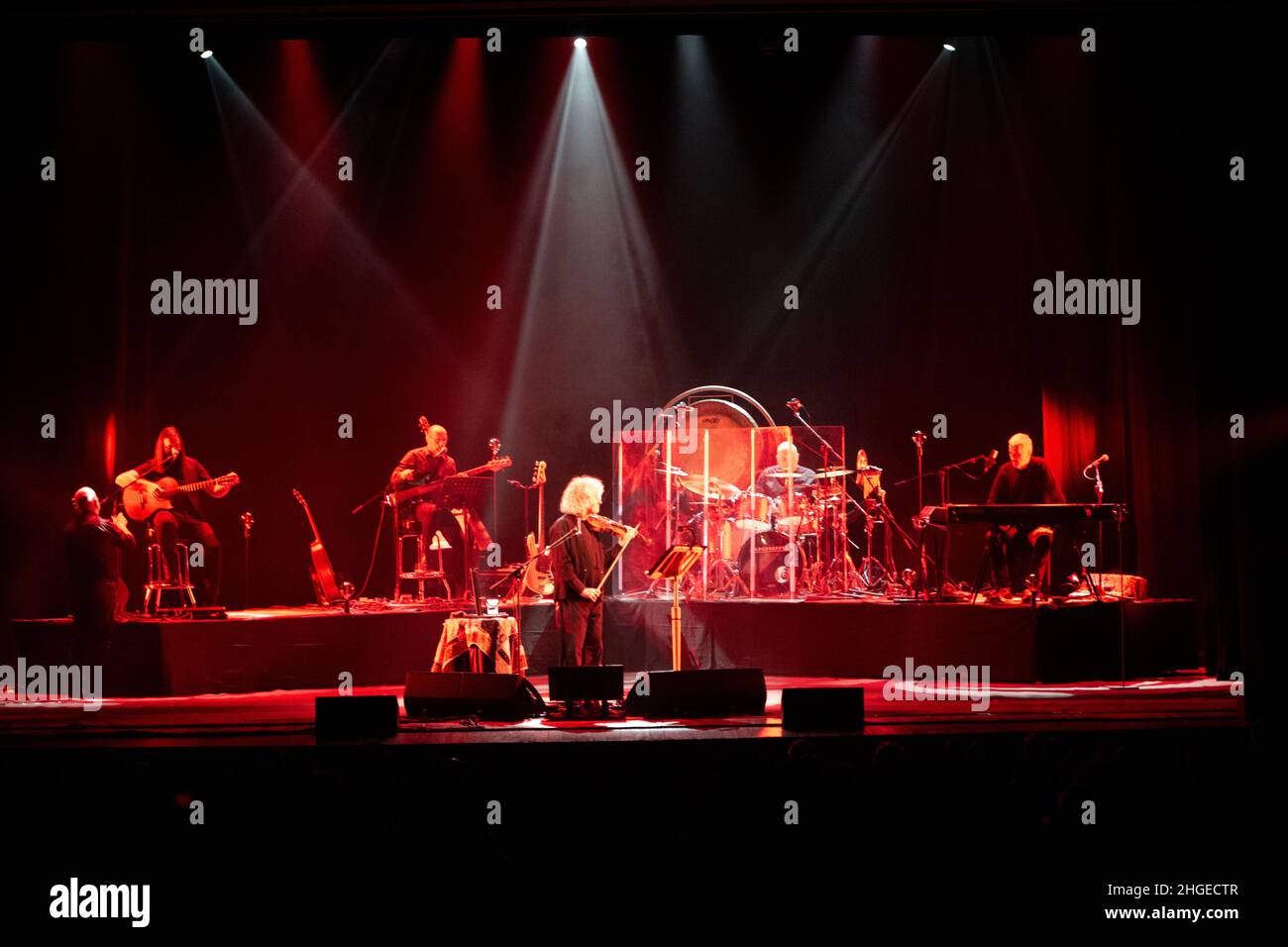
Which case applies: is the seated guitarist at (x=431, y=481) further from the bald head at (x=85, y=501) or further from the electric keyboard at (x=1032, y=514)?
the electric keyboard at (x=1032, y=514)

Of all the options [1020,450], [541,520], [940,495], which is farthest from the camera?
[940,495]

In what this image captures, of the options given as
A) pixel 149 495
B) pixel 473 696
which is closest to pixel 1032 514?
pixel 473 696

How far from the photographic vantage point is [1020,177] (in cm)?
1068

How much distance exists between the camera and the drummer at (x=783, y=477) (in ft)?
32.9

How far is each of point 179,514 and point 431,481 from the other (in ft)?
6.98

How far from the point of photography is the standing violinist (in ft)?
26.0

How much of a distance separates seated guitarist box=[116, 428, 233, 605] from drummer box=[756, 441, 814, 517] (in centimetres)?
451

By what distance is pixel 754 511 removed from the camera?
10086 mm

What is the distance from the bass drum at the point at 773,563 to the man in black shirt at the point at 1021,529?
163 cm

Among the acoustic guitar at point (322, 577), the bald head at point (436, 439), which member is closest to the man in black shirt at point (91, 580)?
the acoustic guitar at point (322, 577)

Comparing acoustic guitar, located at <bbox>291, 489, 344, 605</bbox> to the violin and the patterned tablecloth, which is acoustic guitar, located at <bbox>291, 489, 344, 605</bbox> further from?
the violin

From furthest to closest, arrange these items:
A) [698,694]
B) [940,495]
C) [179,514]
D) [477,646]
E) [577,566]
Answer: [940,495] → [179,514] → [477,646] → [577,566] → [698,694]

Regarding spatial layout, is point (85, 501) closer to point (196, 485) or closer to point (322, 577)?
point (196, 485)

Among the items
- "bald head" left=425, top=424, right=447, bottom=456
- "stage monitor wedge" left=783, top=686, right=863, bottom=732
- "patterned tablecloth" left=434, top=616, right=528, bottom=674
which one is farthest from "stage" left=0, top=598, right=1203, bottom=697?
"stage monitor wedge" left=783, top=686, right=863, bottom=732
